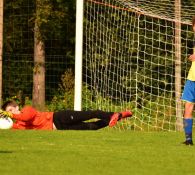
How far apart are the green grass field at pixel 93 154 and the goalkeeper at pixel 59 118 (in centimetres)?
151

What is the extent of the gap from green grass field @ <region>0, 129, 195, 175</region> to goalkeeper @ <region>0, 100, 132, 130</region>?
1.51 metres

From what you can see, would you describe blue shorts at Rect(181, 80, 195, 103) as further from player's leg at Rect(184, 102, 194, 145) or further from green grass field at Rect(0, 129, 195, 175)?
green grass field at Rect(0, 129, 195, 175)

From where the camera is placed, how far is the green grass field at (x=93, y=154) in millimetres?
7832

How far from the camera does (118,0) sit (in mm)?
17500

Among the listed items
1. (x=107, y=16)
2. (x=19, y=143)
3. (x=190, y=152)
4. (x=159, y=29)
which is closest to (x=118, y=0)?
(x=107, y=16)

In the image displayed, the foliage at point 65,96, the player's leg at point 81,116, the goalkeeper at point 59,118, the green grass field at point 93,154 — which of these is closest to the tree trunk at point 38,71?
the foliage at point 65,96

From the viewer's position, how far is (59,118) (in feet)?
47.6

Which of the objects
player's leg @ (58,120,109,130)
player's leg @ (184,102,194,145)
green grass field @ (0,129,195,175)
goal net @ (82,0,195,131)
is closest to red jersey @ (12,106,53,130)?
player's leg @ (58,120,109,130)

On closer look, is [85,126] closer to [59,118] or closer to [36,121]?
[59,118]

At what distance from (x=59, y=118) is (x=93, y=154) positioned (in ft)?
17.3

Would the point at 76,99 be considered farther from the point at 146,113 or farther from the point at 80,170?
the point at 80,170

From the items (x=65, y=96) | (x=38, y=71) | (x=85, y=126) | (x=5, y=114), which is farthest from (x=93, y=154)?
(x=38, y=71)

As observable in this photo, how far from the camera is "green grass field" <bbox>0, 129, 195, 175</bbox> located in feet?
25.7

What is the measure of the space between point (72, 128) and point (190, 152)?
5.21 meters
